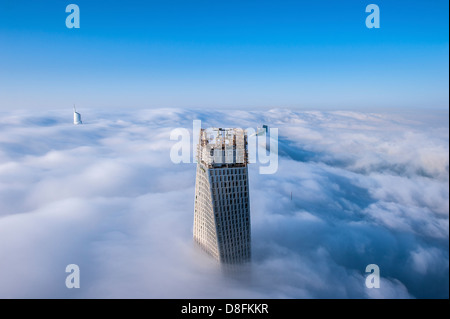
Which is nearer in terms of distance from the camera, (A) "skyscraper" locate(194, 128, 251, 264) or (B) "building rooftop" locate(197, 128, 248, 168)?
(B) "building rooftop" locate(197, 128, 248, 168)

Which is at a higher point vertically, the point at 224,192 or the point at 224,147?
the point at 224,147

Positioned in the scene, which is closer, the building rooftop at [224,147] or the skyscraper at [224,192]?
the building rooftop at [224,147]

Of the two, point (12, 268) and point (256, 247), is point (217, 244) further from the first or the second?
point (12, 268)

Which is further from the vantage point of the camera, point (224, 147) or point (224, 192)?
point (224, 192)

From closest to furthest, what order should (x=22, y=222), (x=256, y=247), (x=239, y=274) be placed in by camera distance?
1. (x=239, y=274)
2. (x=256, y=247)
3. (x=22, y=222)

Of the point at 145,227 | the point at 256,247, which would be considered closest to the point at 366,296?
the point at 256,247
